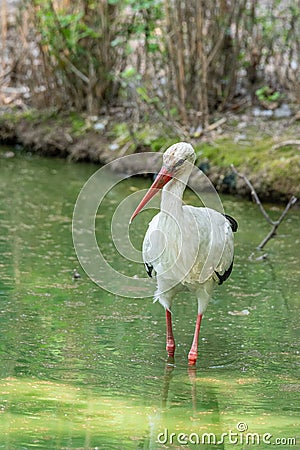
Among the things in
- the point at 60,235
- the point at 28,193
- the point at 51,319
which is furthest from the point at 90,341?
the point at 28,193

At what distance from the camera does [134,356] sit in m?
5.96

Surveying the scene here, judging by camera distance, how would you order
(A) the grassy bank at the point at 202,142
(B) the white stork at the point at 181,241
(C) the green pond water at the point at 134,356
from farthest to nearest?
(A) the grassy bank at the point at 202,142 → (B) the white stork at the point at 181,241 → (C) the green pond water at the point at 134,356

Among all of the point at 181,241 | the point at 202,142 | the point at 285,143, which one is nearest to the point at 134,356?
the point at 181,241

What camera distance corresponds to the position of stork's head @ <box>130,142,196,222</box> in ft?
18.7

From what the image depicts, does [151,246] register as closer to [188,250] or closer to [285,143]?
[188,250]

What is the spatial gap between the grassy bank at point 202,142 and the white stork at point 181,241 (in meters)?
4.58

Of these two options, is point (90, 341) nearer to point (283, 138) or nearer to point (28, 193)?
point (28, 193)

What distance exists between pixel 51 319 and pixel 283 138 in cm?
537

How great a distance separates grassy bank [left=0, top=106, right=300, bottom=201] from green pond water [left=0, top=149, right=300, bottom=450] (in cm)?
133

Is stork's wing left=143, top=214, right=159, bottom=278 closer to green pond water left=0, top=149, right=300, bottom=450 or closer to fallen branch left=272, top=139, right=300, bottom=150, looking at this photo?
green pond water left=0, top=149, right=300, bottom=450

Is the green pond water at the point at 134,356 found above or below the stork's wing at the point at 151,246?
below

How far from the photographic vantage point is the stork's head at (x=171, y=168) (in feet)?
18.7

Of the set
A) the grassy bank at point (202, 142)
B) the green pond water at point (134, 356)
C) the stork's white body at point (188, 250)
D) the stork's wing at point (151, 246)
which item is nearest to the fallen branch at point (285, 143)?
the grassy bank at point (202, 142)

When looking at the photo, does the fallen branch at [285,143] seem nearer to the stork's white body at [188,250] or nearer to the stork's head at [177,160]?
the stork's white body at [188,250]
